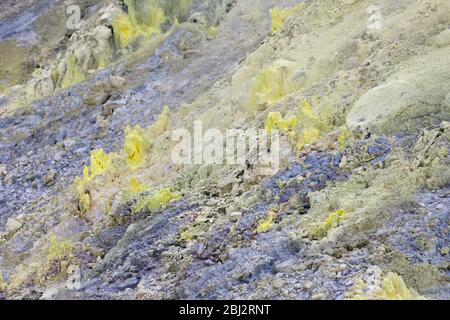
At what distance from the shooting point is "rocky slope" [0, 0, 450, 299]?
28.4 feet

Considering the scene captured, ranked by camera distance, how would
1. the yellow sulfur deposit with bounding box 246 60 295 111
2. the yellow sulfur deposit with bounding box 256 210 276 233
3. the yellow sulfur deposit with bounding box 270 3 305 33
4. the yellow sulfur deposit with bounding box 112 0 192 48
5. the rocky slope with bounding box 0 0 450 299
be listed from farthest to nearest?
the yellow sulfur deposit with bounding box 112 0 192 48
the yellow sulfur deposit with bounding box 270 3 305 33
the yellow sulfur deposit with bounding box 246 60 295 111
the yellow sulfur deposit with bounding box 256 210 276 233
the rocky slope with bounding box 0 0 450 299

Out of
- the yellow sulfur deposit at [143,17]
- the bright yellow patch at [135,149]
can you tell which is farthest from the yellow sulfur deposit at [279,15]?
the yellow sulfur deposit at [143,17]

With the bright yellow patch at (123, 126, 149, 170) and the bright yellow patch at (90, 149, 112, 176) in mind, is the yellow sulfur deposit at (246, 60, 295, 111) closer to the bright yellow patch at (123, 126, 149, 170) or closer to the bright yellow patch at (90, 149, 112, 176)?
the bright yellow patch at (123, 126, 149, 170)

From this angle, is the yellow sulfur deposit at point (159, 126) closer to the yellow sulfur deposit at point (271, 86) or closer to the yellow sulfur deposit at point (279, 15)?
the yellow sulfur deposit at point (271, 86)

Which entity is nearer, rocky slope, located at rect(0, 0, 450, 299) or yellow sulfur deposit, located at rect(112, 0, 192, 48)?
rocky slope, located at rect(0, 0, 450, 299)

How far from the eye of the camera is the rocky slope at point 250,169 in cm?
866

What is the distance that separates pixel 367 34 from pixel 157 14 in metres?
11.2

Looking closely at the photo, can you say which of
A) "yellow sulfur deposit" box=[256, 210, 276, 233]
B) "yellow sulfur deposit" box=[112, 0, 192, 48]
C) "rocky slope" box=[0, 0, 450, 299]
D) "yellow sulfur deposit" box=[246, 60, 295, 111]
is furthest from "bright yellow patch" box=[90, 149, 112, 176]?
"yellow sulfur deposit" box=[112, 0, 192, 48]

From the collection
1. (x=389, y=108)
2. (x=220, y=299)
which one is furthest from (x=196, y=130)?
(x=220, y=299)

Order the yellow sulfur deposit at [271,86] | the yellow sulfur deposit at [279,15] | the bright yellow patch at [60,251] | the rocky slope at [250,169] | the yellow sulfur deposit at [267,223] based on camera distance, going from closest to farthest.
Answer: the rocky slope at [250,169]
the yellow sulfur deposit at [267,223]
the bright yellow patch at [60,251]
the yellow sulfur deposit at [271,86]
the yellow sulfur deposit at [279,15]

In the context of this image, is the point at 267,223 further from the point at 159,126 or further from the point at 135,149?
the point at 159,126

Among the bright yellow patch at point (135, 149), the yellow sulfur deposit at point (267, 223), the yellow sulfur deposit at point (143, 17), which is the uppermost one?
the yellow sulfur deposit at point (267, 223)

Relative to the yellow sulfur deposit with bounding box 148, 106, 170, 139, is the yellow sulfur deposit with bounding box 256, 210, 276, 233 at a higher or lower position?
higher
